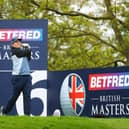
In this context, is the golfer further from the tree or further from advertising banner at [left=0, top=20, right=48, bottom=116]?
the tree

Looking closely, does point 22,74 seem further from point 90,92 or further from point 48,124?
point 90,92

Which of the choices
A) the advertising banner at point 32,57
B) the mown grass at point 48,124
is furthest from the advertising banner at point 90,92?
the mown grass at point 48,124

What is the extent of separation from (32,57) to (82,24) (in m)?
17.3

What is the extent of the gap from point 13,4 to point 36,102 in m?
17.1

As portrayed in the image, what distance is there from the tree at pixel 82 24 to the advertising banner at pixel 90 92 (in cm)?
1379

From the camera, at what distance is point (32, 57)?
21.4 metres

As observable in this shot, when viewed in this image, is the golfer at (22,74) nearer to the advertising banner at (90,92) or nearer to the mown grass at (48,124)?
the mown grass at (48,124)

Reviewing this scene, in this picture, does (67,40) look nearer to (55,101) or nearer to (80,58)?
(80,58)

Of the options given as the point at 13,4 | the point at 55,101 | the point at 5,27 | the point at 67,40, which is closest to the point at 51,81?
the point at 55,101

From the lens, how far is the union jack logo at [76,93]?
21.4 m

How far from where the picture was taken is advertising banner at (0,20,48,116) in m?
21.4

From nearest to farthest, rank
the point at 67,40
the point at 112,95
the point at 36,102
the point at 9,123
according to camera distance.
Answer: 1. the point at 9,123
2. the point at 112,95
3. the point at 36,102
4. the point at 67,40

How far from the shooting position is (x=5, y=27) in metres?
22.0

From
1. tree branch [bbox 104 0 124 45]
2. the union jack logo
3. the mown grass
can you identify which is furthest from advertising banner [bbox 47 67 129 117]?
tree branch [bbox 104 0 124 45]
